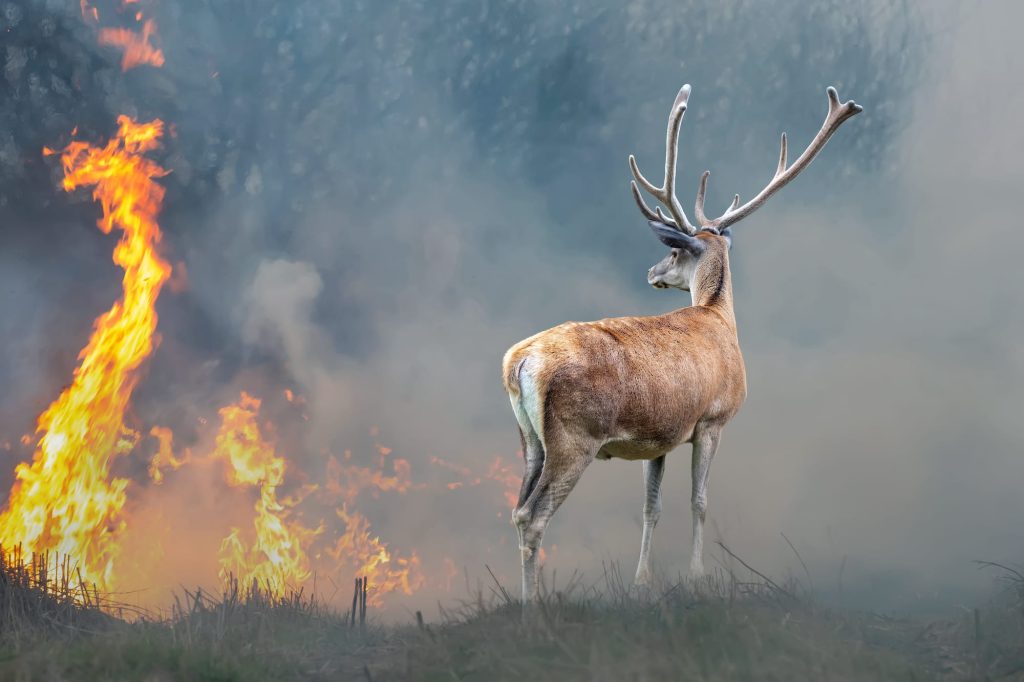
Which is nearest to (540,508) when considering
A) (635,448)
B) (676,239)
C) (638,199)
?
(635,448)

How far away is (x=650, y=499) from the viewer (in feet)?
29.5

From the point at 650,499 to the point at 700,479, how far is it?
0.58 m

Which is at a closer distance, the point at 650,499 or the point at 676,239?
the point at 650,499

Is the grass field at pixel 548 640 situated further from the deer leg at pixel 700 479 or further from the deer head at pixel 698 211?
the deer head at pixel 698 211

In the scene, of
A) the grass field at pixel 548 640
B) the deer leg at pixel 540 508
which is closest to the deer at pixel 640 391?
the deer leg at pixel 540 508

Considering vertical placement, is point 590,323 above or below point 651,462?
above

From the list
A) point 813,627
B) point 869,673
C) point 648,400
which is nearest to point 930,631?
point 813,627

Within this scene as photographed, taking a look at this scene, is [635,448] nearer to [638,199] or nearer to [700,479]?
[700,479]

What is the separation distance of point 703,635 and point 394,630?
326 cm

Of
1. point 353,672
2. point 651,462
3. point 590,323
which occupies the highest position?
point 590,323

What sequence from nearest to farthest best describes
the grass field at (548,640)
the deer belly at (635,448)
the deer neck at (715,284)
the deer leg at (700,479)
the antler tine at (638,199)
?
the grass field at (548,640) < the deer belly at (635,448) < the deer leg at (700,479) < the deer neck at (715,284) < the antler tine at (638,199)

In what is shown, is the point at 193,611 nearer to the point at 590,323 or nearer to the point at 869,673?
the point at 590,323

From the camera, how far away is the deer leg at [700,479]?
8.67m

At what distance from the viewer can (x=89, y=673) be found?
233 inches
